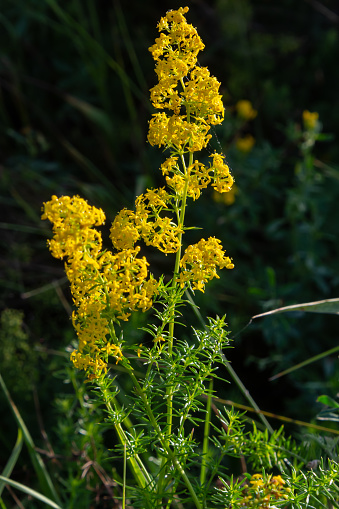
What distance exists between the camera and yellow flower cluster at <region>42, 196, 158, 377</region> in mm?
1292

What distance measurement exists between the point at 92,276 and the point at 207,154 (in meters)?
2.82

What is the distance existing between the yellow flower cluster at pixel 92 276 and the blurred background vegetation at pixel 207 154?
124 cm

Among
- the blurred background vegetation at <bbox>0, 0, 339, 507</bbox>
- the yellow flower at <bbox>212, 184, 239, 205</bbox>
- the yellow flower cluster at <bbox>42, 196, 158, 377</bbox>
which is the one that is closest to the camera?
the yellow flower cluster at <bbox>42, 196, 158, 377</bbox>

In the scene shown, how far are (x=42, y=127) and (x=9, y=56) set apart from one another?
26.7 inches

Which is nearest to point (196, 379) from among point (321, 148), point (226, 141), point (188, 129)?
point (188, 129)

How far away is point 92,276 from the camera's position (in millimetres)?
1357

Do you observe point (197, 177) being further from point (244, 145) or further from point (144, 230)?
point (244, 145)

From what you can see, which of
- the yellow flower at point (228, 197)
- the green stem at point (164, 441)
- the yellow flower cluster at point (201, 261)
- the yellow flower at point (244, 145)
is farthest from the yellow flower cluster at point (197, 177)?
the yellow flower at point (244, 145)

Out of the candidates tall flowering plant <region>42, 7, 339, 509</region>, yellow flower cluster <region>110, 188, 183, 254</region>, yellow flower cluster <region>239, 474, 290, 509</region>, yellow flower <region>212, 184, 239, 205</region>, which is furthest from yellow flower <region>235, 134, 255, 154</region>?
yellow flower cluster <region>239, 474, 290, 509</region>

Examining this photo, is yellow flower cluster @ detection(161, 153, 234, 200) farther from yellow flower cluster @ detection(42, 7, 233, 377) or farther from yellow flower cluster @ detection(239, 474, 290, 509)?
yellow flower cluster @ detection(239, 474, 290, 509)

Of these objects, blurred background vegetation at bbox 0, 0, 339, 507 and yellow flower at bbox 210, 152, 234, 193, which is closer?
yellow flower at bbox 210, 152, 234, 193

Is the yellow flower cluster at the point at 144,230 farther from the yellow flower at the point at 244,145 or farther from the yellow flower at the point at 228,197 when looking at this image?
the yellow flower at the point at 244,145

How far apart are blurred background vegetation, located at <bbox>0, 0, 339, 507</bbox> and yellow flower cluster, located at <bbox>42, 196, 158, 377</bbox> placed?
1244mm

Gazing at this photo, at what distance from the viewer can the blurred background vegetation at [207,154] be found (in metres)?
3.01
